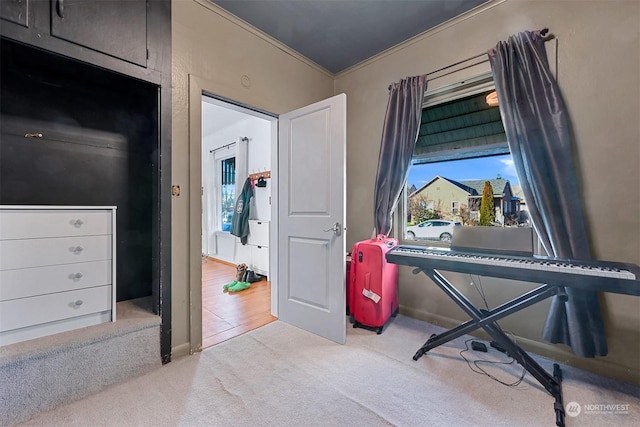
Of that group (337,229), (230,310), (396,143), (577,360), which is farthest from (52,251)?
(577,360)

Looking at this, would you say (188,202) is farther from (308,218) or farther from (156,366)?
(156,366)

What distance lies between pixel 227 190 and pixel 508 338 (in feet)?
16.8

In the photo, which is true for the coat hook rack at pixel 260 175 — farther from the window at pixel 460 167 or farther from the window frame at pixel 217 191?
the window at pixel 460 167

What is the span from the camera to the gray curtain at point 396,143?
7.82ft

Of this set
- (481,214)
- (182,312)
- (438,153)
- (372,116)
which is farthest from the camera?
(372,116)

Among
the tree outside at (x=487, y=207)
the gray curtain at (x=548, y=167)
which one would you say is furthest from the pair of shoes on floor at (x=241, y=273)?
the gray curtain at (x=548, y=167)

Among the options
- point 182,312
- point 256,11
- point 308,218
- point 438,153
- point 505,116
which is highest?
point 256,11

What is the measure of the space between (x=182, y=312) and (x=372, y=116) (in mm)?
2566

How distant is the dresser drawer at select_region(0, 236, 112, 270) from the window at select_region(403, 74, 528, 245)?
2.56m

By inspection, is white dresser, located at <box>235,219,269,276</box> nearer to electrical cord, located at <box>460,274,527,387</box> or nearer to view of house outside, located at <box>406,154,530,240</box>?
view of house outside, located at <box>406,154,530,240</box>

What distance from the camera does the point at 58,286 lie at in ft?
4.97

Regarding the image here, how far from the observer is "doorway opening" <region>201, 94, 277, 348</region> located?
2.53 meters

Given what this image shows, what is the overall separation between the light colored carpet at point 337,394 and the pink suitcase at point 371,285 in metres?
0.32

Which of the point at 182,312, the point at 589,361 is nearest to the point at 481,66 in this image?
the point at 589,361
